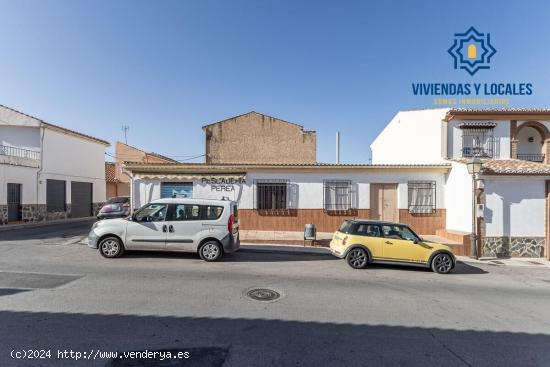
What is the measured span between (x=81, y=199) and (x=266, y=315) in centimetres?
2370

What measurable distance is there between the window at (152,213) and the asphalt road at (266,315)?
129 cm

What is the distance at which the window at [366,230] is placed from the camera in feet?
27.9

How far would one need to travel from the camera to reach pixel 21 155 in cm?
1898

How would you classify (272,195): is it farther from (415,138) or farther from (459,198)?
(415,138)

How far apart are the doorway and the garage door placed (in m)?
3.79

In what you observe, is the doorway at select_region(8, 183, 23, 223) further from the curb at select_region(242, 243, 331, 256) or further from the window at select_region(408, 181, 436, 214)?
the window at select_region(408, 181, 436, 214)

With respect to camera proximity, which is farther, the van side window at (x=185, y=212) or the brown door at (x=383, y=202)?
the brown door at (x=383, y=202)

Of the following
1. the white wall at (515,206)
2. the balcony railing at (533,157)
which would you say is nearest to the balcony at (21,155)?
the white wall at (515,206)

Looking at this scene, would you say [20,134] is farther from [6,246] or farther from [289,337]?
[289,337]

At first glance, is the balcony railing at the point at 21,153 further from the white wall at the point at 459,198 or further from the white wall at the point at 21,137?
the white wall at the point at 459,198

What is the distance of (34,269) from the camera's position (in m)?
7.20

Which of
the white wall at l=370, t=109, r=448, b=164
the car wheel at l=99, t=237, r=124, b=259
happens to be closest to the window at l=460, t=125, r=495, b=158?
the white wall at l=370, t=109, r=448, b=164

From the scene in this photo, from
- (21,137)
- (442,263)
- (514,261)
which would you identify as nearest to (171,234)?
(442,263)

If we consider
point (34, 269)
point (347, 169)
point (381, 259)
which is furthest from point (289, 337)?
point (347, 169)
